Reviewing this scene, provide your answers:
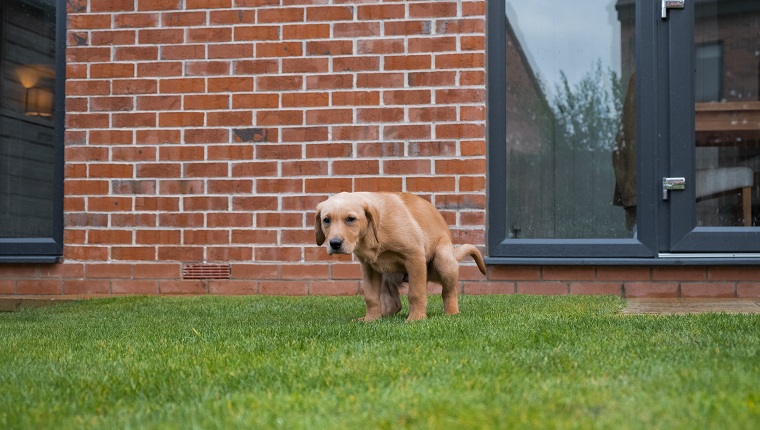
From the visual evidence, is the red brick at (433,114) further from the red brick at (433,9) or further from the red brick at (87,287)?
the red brick at (87,287)

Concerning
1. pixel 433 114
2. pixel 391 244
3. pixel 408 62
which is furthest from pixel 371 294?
pixel 408 62

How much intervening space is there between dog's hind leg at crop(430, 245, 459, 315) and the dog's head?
473 mm

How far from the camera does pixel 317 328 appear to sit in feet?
13.5

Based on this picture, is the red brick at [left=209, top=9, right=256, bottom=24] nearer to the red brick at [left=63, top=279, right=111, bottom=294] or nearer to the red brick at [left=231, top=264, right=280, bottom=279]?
the red brick at [left=231, top=264, right=280, bottom=279]

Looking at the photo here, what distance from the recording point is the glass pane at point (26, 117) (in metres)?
7.34

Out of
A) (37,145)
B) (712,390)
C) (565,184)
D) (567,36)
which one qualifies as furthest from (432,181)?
(712,390)

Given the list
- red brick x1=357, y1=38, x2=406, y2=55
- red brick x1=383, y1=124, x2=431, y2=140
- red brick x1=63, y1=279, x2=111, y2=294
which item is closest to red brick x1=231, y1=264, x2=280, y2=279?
red brick x1=63, y1=279, x2=111, y2=294

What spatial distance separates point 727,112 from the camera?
6.69 meters

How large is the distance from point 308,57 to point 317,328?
3.21 metres

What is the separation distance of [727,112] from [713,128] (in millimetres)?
162

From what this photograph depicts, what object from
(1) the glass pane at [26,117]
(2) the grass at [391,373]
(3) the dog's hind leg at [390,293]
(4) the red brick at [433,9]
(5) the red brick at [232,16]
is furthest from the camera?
(1) the glass pane at [26,117]

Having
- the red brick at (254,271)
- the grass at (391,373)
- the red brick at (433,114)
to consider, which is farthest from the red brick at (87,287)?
the red brick at (433,114)

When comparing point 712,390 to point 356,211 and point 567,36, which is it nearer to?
point 356,211

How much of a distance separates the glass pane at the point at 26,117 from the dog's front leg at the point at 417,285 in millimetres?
3824
